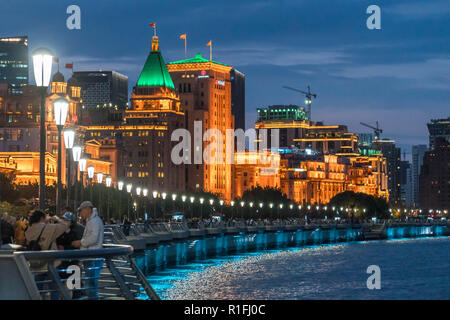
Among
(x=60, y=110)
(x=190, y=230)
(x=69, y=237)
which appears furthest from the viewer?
(x=190, y=230)

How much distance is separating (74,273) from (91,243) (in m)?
0.86

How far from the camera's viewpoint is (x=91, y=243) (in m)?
15.9

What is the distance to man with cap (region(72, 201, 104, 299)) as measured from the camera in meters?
15.6

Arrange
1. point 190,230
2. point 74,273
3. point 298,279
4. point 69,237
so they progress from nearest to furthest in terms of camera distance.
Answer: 1. point 74,273
2. point 69,237
3. point 298,279
4. point 190,230

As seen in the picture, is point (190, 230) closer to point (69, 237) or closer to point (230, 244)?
point (230, 244)

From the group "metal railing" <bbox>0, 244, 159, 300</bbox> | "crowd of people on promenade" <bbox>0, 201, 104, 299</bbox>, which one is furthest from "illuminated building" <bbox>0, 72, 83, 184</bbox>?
"metal railing" <bbox>0, 244, 159, 300</bbox>

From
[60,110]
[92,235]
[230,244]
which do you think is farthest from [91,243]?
[230,244]

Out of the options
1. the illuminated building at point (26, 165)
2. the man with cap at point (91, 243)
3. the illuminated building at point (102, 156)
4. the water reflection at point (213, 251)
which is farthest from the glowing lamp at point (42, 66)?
the illuminated building at point (102, 156)

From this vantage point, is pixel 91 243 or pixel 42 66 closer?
pixel 91 243

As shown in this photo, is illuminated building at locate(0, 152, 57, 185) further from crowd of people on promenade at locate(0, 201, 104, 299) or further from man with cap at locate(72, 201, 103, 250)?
man with cap at locate(72, 201, 103, 250)

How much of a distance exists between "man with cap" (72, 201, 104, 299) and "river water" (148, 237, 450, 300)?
129ft

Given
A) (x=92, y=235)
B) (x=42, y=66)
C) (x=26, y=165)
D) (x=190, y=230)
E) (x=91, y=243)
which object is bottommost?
(x=190, y=230)

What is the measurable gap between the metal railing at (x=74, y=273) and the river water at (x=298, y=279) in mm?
39632

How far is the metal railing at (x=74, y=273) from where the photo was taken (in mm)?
14227
